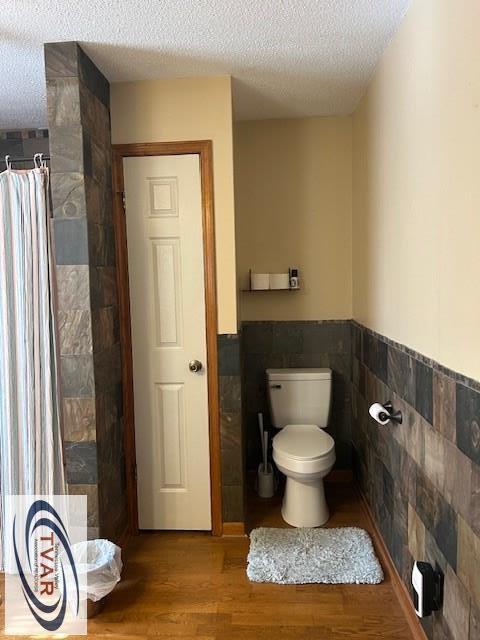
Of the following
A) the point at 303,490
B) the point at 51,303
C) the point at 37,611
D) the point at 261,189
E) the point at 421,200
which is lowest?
the point at 37,611

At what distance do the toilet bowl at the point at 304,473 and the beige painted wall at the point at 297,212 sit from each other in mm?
892

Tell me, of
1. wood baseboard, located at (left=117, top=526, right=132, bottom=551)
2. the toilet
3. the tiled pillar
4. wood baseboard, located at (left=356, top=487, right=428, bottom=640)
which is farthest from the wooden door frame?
wood baseboard, located at (left=356, top=487, right=428, bottom=640)

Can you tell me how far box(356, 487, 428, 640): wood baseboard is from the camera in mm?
1766

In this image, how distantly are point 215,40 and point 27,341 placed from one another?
159cm

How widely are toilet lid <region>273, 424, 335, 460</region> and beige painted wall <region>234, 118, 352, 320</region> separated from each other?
2.46 ft

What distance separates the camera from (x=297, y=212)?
304 centimetres

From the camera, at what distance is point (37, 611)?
6.53 feet

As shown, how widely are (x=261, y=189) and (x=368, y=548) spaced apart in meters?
2.24

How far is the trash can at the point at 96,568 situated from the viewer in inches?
74.9

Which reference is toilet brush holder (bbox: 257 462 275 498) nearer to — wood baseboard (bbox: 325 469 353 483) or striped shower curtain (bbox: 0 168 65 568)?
wood baseboard (bbox: 325 469 353 483)

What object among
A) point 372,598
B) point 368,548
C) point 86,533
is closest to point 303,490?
point 368,548

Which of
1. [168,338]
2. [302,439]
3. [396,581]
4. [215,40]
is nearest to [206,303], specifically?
Result: [168,338]

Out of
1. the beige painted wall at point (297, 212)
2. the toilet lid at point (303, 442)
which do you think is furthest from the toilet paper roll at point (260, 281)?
the toilet lid at point (303, 442)

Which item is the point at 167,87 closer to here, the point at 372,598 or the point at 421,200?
the point at 421,200
